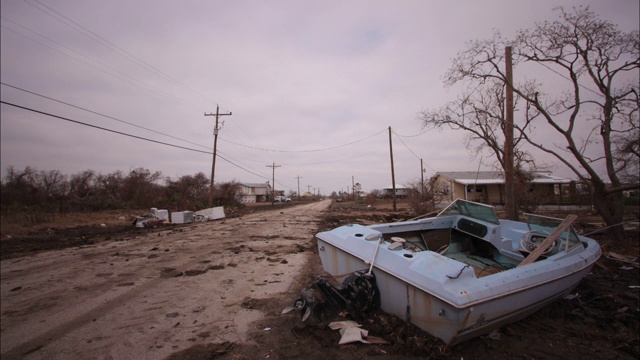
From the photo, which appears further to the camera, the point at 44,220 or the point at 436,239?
the point at 44,220

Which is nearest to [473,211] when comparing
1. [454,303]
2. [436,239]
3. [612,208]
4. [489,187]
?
[436,239]

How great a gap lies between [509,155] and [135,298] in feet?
33.5

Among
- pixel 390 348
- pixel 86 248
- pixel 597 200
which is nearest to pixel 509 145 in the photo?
pixel 597 200

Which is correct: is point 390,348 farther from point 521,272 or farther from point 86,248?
point 86,248

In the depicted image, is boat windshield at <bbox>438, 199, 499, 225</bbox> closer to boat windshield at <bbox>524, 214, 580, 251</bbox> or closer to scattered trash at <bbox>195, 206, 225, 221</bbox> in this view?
boat windshield at <bbox>524, 214, 580, 251</bbox>

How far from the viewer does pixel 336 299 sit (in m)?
3.18

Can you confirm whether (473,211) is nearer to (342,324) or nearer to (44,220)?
(342,324)

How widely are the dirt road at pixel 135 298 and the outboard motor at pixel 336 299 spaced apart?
2.36ft

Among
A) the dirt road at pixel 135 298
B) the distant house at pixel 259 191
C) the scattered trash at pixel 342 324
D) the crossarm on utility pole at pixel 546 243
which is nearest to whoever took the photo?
the dirt road at pixel 135 298

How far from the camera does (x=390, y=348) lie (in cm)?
290

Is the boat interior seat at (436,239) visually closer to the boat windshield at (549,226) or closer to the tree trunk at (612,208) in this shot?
the boat windshield at (549,226)

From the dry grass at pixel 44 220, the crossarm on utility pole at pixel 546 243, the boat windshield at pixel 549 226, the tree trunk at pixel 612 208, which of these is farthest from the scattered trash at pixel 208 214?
the tree trunk at pixel 612 208

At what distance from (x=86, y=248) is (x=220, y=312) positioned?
723 cm

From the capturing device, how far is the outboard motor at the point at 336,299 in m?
3.12
